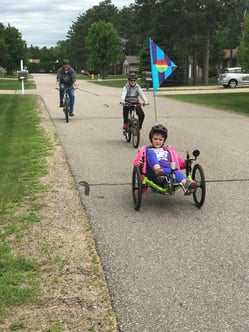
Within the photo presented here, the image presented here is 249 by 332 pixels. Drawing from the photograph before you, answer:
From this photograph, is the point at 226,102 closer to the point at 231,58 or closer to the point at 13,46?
the point at 231,58

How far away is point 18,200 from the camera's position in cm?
622

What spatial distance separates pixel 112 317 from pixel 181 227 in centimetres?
211

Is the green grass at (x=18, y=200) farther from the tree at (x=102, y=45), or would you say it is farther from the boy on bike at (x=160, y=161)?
the tree at (x=102, y=45)

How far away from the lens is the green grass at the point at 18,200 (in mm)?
3809

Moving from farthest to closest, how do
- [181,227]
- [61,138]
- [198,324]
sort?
[61,138], [181,227], [198,324]

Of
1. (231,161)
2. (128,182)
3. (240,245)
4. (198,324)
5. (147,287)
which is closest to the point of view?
(198,324)

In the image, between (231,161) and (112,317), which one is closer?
(112,317)

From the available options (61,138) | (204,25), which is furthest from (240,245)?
(204,25)

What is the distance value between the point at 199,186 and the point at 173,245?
137 centimetres

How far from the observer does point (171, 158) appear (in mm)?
6359

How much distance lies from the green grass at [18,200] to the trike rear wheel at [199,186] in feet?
6.60

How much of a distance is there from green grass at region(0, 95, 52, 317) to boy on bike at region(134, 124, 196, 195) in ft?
4.97

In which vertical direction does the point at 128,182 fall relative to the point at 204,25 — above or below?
below

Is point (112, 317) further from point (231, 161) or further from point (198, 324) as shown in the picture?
point (231, 161)
